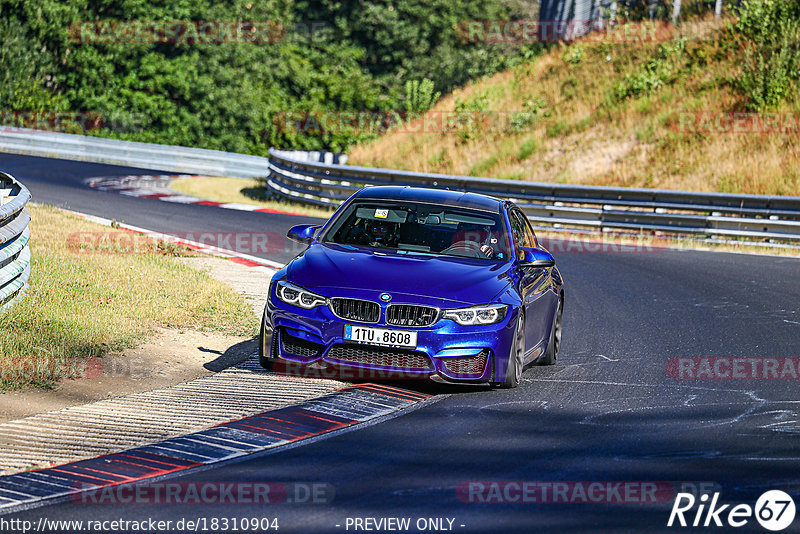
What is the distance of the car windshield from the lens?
31.8 feet

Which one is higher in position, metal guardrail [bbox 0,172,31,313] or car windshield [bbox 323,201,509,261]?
car windshield [bbox 323,201,509,261]

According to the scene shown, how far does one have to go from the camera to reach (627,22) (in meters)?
38.2

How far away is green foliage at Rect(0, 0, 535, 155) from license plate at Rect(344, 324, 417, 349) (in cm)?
3721

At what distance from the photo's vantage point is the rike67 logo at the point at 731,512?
18.3ft

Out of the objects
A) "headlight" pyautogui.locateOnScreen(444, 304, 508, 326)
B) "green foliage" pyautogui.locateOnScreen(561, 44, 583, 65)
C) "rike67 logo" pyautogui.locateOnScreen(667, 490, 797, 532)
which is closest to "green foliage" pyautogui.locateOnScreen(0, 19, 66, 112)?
"green foliage" pyautogui.locateOnScreen(561, 44, 583, 65)

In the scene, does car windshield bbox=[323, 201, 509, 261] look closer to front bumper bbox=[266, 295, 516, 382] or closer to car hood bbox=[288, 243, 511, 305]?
car hood bbox=[288, 243, 511, 305]

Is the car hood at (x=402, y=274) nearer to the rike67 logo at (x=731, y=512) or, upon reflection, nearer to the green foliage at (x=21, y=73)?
the rike67 logo at (x=731, y=512)

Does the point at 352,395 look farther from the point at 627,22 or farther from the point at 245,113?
the point at 245,113

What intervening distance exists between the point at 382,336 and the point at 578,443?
1.87 metres

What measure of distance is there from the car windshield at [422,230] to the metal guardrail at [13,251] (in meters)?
2.83

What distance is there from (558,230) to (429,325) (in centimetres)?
1578

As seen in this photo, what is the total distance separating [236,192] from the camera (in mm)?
30781

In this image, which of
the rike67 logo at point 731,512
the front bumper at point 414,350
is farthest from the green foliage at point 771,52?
the rike67 logo at point 731,512

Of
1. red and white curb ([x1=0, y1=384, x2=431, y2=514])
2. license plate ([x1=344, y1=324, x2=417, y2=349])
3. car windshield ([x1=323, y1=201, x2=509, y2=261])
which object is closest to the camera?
red and white curb ([x1=0, y1=384, x2=431, y2=514])
